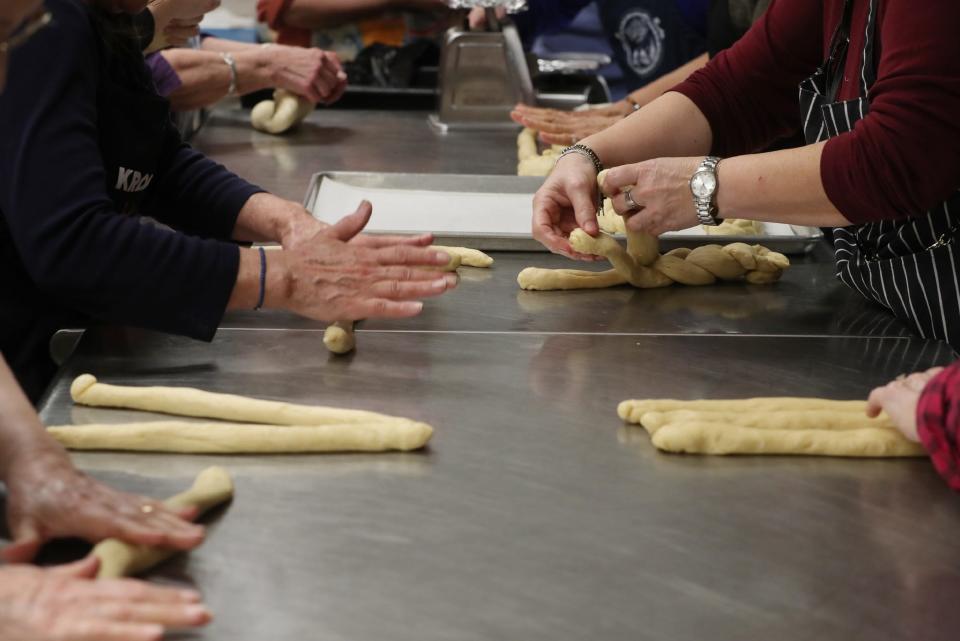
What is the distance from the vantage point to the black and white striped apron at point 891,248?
167 cm

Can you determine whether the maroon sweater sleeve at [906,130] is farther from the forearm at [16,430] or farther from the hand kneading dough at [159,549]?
the forearm at [16,430]

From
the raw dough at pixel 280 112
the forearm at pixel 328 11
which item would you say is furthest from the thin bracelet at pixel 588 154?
the forearm at pixel 328 11

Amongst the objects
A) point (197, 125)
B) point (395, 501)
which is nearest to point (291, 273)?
point (395, 501)

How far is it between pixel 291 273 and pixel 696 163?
25.8 inches

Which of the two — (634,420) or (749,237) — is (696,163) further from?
(634,420)

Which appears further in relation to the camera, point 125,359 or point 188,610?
point 125,359

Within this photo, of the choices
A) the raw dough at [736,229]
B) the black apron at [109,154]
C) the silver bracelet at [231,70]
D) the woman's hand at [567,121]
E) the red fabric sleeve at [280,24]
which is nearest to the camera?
the black apron at [109,154]

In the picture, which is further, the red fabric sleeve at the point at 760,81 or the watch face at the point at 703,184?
the red fabric sleeve at the point at 760,81

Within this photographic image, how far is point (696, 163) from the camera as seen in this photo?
5.73 feet

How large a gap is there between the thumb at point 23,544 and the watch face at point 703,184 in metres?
1.08

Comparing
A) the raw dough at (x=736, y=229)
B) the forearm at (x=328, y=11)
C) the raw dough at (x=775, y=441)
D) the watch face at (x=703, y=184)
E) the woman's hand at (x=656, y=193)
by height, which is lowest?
the forearm at (x=328, y=11)

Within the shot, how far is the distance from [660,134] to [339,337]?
83cm

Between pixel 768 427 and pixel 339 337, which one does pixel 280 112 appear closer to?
pixel 339 337

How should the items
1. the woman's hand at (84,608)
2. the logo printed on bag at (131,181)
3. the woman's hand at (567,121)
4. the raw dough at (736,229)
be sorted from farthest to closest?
the woman's hand at (567,121)
the raw dough at (736,229)
the logo printed on bag at (131,181)
the woman's hand at (84,608)
